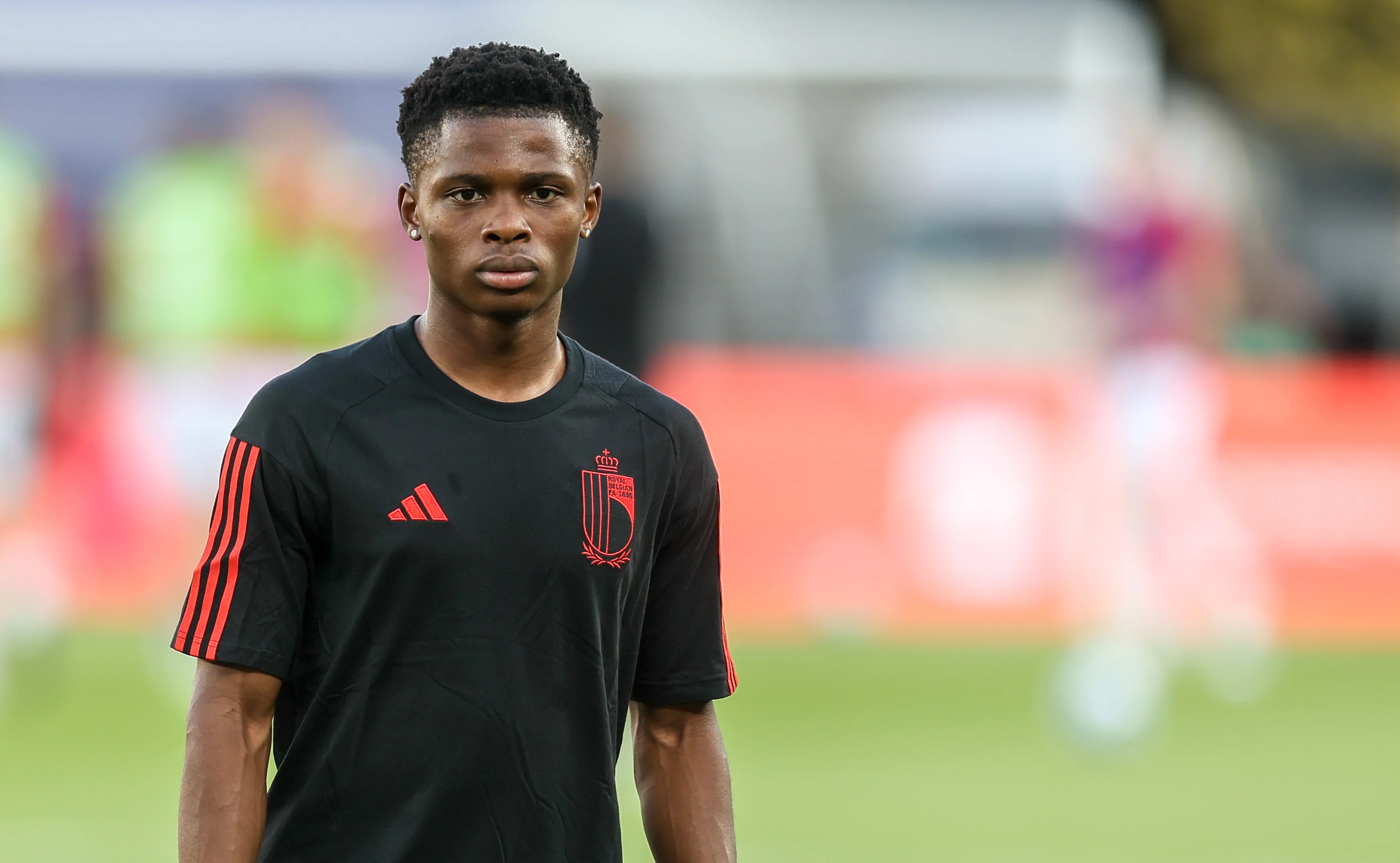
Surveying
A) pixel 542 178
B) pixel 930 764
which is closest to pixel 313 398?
pixel 542 178

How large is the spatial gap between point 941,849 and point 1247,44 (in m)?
12.4

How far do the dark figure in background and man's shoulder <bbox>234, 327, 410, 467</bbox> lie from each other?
5180 millimetres

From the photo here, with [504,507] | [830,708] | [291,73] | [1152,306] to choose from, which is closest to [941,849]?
[830,708]

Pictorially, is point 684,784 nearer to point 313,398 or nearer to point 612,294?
point 313,398

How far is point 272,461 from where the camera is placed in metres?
2.90

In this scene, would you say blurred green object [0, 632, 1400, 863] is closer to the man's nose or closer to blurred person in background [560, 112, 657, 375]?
blurred person in background [560, 112, 657, 375]

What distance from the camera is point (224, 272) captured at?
11.8 metres

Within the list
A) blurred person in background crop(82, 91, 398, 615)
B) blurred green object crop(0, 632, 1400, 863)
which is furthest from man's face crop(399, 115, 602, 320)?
blurred person in background crop(82, 91, 398, 615)

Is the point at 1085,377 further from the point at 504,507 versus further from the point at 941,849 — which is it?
the point at 504,507

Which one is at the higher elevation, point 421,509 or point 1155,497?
point 1155,497

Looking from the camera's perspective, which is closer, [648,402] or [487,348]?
[487,348]

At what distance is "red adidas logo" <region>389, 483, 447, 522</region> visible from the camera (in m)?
2.94

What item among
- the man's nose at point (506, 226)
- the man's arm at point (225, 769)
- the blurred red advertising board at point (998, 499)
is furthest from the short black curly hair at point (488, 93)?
the blurred red advertising board at point (998, 499)

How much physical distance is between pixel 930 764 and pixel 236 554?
6455mm
